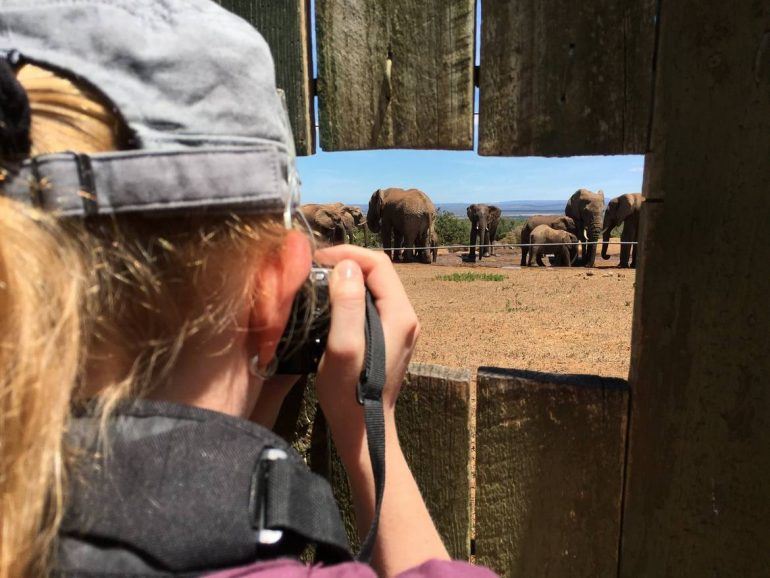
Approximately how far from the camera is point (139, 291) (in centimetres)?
71

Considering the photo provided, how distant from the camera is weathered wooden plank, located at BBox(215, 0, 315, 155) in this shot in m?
1.26

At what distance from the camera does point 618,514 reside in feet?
4.02

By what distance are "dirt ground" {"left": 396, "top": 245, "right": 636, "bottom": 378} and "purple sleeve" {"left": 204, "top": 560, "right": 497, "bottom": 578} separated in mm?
5648

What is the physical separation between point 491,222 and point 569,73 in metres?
25.3

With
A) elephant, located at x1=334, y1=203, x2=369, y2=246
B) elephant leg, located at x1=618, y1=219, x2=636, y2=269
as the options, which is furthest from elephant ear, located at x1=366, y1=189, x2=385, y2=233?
elephant leg, located at x1=618, y1=219, x2=636, y2=269

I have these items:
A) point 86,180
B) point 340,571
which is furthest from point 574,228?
point 86,180

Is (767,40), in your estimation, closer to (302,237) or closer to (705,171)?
(705,171)

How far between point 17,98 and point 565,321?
9123 millimetres

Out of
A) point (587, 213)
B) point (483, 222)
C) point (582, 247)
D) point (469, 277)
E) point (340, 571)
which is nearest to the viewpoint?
point (340, 571)

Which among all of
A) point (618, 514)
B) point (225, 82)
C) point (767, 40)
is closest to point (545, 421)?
point (618, 514)

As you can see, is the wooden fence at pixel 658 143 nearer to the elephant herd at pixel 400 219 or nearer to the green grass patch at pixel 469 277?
the green grass patch at pixel 469 277

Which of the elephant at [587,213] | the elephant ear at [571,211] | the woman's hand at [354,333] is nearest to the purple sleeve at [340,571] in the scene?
the woman's hand at [354,333]

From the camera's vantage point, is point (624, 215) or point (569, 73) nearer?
point (569, 73)

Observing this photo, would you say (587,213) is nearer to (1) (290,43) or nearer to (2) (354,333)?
(1) (290,43)
